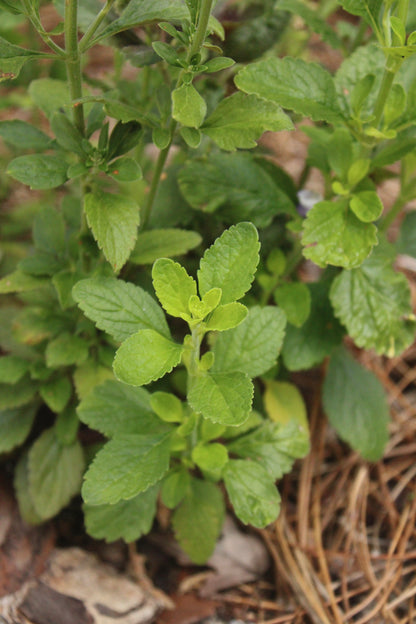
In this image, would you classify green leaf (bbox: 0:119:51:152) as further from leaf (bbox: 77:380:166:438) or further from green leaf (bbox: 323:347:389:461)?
green leaf (bbox: 323:347:389:461)

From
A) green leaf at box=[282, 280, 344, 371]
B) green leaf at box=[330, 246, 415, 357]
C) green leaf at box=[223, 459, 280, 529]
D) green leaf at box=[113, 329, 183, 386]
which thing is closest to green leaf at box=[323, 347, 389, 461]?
green leaf at box=[282, 280, 344, 371]

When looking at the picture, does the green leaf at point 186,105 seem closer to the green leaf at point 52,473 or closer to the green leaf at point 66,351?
the green leaf at point 66,351

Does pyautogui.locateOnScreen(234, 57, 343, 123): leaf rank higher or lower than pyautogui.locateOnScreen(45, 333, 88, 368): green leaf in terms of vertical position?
higher

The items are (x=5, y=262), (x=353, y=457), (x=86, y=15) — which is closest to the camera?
(x=86, y=15)

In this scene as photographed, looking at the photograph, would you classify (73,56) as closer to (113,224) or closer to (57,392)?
(113,224)

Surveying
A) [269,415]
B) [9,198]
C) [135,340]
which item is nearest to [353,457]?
[269,415]

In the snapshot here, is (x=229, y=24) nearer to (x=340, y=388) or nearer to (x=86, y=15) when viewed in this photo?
(x=86, y=15)

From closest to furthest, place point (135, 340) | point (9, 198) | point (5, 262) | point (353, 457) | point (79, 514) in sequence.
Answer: point (135, 340) < point (79, 514) < point (353, 457) < point (5, 262) < point (9, 198)
